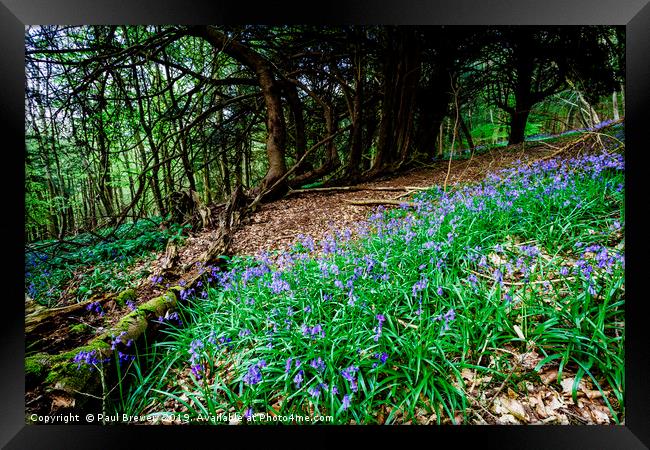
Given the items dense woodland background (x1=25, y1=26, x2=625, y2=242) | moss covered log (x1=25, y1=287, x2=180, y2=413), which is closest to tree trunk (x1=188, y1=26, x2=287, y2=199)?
dense woodland background (x1=25, y1=26, x2=625, y2=242)

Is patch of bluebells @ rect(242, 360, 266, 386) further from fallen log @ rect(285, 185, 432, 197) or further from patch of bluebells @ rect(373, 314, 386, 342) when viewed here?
fallen log @ rect(285, 185, 432, 197)

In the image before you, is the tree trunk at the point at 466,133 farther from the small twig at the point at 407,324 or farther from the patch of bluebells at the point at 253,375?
the patch of bluebells at the point at 253,375

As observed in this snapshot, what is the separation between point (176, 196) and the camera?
8.87 feet

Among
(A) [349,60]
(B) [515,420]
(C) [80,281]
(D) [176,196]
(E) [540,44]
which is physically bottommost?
(B) [515,420]

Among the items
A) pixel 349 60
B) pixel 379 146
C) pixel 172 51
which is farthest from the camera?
pixel 379 146

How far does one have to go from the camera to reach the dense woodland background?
182 centimetres

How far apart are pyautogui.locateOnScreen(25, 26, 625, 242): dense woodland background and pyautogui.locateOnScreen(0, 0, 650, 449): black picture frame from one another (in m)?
0.08

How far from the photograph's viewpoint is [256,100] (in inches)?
107

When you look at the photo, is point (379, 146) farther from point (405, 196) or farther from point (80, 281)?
point (80, 281)

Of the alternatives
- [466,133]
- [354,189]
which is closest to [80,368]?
[354,189]
